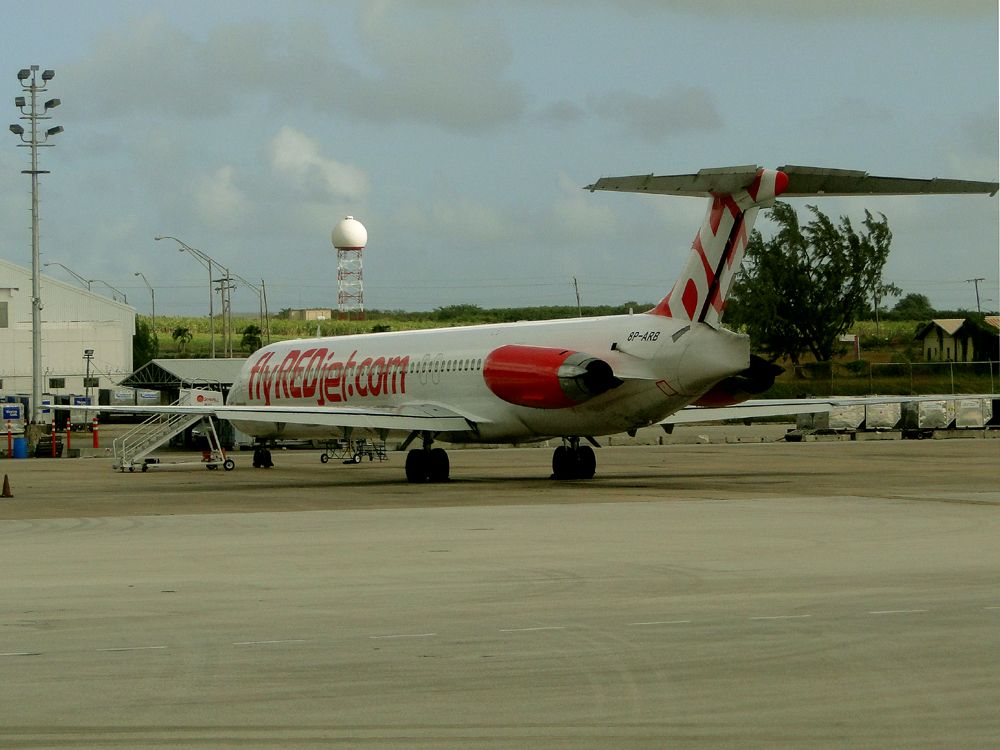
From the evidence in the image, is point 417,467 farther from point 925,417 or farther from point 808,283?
point 808,283

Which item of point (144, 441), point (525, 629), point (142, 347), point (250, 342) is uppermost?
point (250, 342)

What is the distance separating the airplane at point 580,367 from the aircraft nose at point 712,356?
0.02 m

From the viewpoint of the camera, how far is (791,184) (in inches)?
1029

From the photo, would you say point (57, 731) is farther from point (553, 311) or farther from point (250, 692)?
point (553, 311)

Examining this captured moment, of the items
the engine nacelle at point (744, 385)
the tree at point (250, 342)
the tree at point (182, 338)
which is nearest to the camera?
the engine nacelle at point (744, 385)

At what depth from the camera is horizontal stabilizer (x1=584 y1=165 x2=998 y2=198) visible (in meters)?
25.2

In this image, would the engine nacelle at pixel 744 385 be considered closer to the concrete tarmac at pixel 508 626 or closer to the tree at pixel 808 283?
the concrete tarmac at pixel 508 626

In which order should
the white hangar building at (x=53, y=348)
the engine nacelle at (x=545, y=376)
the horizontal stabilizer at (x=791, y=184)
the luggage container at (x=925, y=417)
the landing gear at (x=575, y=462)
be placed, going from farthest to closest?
1. the white hangar building at (x=53, y=348)
2. the luggage container at (x=925, y=417)
3. the landing gear at (x=575, y=462)
4. the engine nacelle at (x=545, y=376)
5. the horizontal stabilizer at (x=791, y=184)

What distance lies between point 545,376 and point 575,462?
11.9ft

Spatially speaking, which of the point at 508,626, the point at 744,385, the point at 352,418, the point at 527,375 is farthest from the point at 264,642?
the point at 352,418

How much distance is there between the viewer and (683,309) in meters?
27.2

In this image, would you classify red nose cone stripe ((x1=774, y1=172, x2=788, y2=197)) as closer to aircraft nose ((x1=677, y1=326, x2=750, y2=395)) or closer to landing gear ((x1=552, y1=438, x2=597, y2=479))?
aircraft nose ((x1=677, y1=326, x2=750, y2=395))

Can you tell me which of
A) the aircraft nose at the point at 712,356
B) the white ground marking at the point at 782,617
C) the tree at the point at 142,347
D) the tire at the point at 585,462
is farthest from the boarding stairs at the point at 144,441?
the tree at the point at 142,347

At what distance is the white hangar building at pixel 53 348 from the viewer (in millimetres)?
86938
